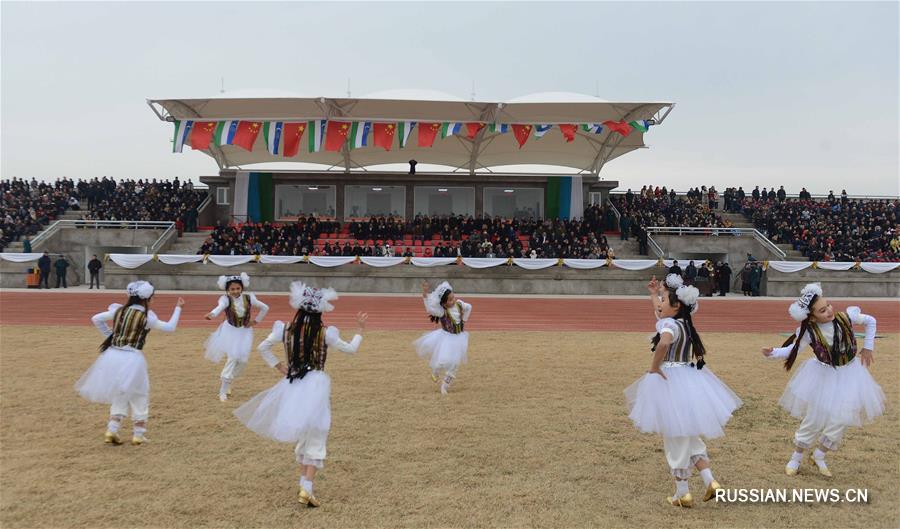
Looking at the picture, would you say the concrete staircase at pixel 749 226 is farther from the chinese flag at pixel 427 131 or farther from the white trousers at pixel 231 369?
the white trousers at pixel 231 369

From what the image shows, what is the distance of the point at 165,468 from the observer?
6.52 metres

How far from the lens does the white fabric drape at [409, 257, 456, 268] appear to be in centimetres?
2970

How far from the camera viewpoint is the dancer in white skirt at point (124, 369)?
23.8 feet

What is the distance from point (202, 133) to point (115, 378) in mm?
31765

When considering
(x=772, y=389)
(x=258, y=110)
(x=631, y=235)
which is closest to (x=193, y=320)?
(x=772, y=389)

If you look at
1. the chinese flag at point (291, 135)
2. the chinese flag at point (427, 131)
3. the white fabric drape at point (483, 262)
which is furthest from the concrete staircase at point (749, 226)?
the chinese flag at point (291, 135)

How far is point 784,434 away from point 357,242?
2739 cm

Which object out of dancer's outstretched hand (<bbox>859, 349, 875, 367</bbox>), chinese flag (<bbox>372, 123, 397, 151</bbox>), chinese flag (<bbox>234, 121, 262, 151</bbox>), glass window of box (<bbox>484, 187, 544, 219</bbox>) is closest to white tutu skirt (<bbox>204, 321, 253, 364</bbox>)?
dancer's outstretched hand (<bbox>859, 349, 875, 367</bbox>)

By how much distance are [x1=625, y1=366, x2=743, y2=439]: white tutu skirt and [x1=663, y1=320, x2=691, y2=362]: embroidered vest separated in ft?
0.32

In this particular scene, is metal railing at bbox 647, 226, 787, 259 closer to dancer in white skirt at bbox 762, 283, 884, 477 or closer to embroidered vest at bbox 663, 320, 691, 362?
dancer in white skirt at bbox 762, 283, 884, 477

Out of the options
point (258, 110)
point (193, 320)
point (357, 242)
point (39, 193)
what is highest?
point (258, 110)

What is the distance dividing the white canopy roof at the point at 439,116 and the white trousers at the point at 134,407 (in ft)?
98.4

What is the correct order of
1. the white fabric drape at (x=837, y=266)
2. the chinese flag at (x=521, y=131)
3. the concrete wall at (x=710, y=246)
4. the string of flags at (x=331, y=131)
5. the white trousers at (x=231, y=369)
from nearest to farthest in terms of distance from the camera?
the white trousers at (x=231, y=369)
the white fabric drape at (x=837, y=266)
the concrete wall at (x=710, y=246)
the string of flags at (x=331, y=131)
the chinese flag at (x=521, y=131)

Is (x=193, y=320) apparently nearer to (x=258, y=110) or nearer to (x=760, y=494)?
(x=760, y=494)
